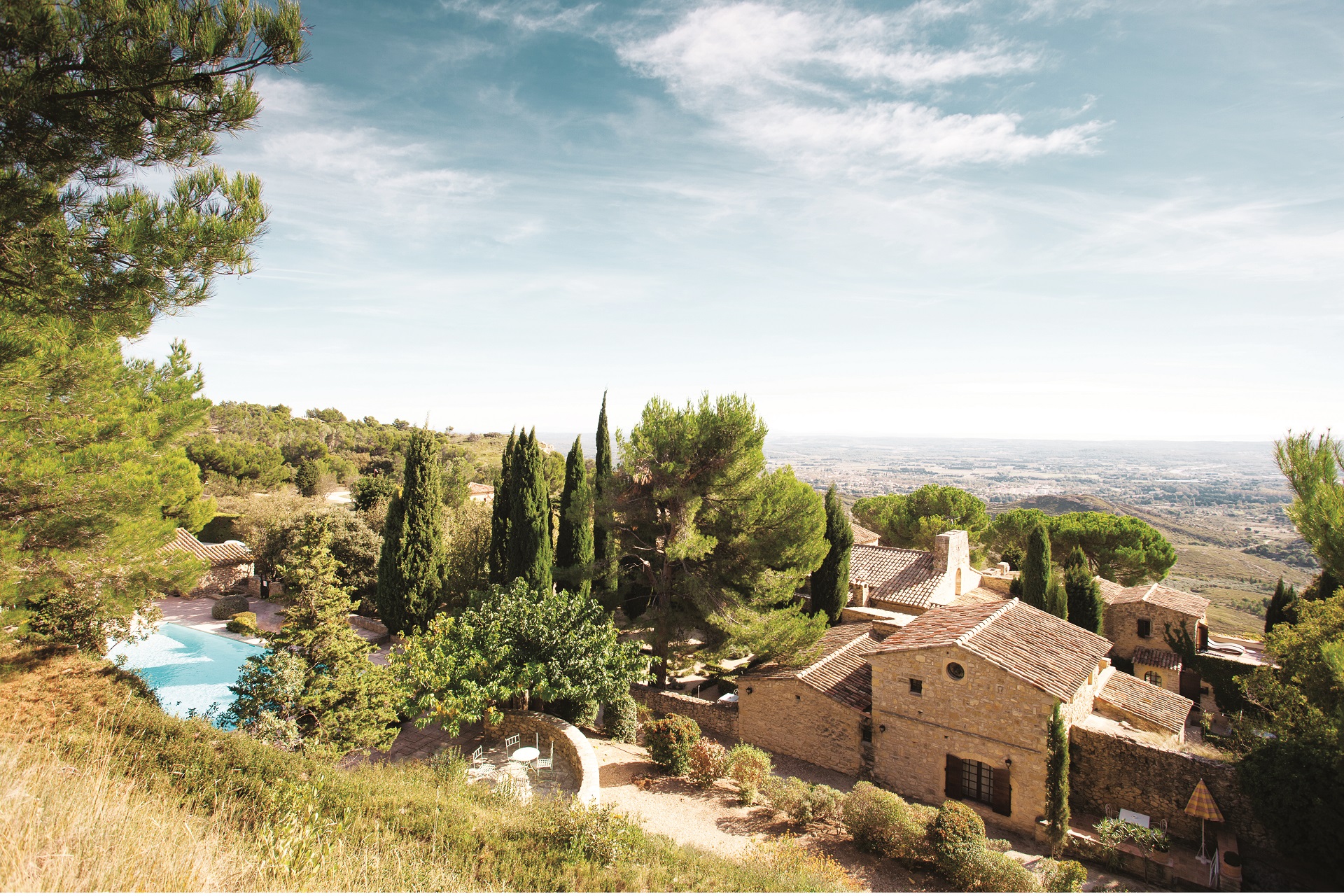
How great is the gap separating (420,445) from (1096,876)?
18.7 m

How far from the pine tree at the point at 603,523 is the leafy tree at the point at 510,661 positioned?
280 cm

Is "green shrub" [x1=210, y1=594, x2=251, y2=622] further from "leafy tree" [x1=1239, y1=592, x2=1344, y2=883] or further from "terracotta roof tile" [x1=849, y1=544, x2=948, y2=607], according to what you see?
"leafy tree" [x1=1239, y1=592, x2=1344, y2=883]

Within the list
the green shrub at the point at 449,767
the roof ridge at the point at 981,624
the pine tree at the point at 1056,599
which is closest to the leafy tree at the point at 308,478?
the green shrub at the point at 449,767

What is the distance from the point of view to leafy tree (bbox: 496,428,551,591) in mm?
15625

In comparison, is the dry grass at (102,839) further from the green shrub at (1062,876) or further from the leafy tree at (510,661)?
the green shrub at (1062,876)

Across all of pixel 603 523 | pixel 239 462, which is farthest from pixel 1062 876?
pixel 239 462

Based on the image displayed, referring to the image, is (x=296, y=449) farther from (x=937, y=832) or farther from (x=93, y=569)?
(x=937, y=832)

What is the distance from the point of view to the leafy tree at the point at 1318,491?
26.1 feet

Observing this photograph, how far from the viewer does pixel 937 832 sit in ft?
31.3

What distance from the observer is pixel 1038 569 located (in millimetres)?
21188

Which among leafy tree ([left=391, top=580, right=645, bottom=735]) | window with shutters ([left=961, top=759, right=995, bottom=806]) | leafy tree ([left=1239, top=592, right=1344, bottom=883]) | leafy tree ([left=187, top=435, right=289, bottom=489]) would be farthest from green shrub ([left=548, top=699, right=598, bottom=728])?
leafy tree ([left=187, top=435, right=289, bottom=489])

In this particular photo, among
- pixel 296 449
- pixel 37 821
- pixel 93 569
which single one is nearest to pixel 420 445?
pixel 93 569

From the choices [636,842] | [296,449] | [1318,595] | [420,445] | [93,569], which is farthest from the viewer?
[296,449]

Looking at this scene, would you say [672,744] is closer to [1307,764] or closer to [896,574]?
[1307,764]
